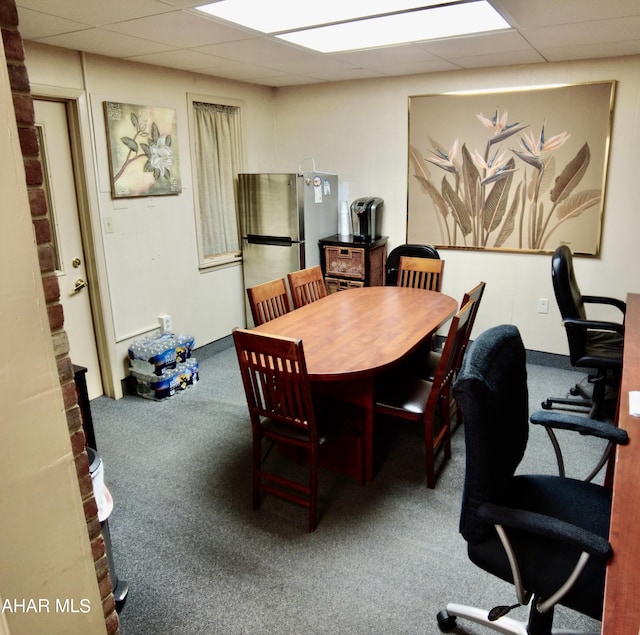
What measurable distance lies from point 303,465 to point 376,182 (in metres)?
2.77

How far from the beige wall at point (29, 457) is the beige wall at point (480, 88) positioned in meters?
3.86

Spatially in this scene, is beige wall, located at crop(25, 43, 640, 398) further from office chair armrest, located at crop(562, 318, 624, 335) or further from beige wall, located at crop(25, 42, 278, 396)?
office chair armrest, located at crop(562, 318, 624, 335)

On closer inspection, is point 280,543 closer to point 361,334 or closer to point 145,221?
point 361,334

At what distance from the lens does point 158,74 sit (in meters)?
3.74

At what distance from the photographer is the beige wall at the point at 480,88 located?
11.9 feet

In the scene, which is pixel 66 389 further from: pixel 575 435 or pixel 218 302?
pixel 218 302

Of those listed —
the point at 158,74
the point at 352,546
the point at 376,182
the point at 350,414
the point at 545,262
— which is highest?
the point at 158,74

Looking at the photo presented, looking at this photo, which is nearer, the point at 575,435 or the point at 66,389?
the point at 66,389

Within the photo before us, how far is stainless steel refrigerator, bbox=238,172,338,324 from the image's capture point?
431cm

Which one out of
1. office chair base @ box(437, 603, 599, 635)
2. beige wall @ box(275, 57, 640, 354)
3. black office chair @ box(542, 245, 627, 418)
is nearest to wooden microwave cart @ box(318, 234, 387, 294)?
beige wall @ box(275, 57, 640, 354)

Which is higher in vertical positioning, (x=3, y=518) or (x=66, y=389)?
(x=66, y=389)

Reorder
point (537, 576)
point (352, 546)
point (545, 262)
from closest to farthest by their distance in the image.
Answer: point (537, 576)
point (352, 546)
point (545, 262)

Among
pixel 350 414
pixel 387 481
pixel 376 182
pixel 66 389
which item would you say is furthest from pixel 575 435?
pixel 66 389

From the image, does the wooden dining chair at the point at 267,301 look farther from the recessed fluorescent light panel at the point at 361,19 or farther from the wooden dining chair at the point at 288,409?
the recessed fluorescent light panel at the point at 361,19
